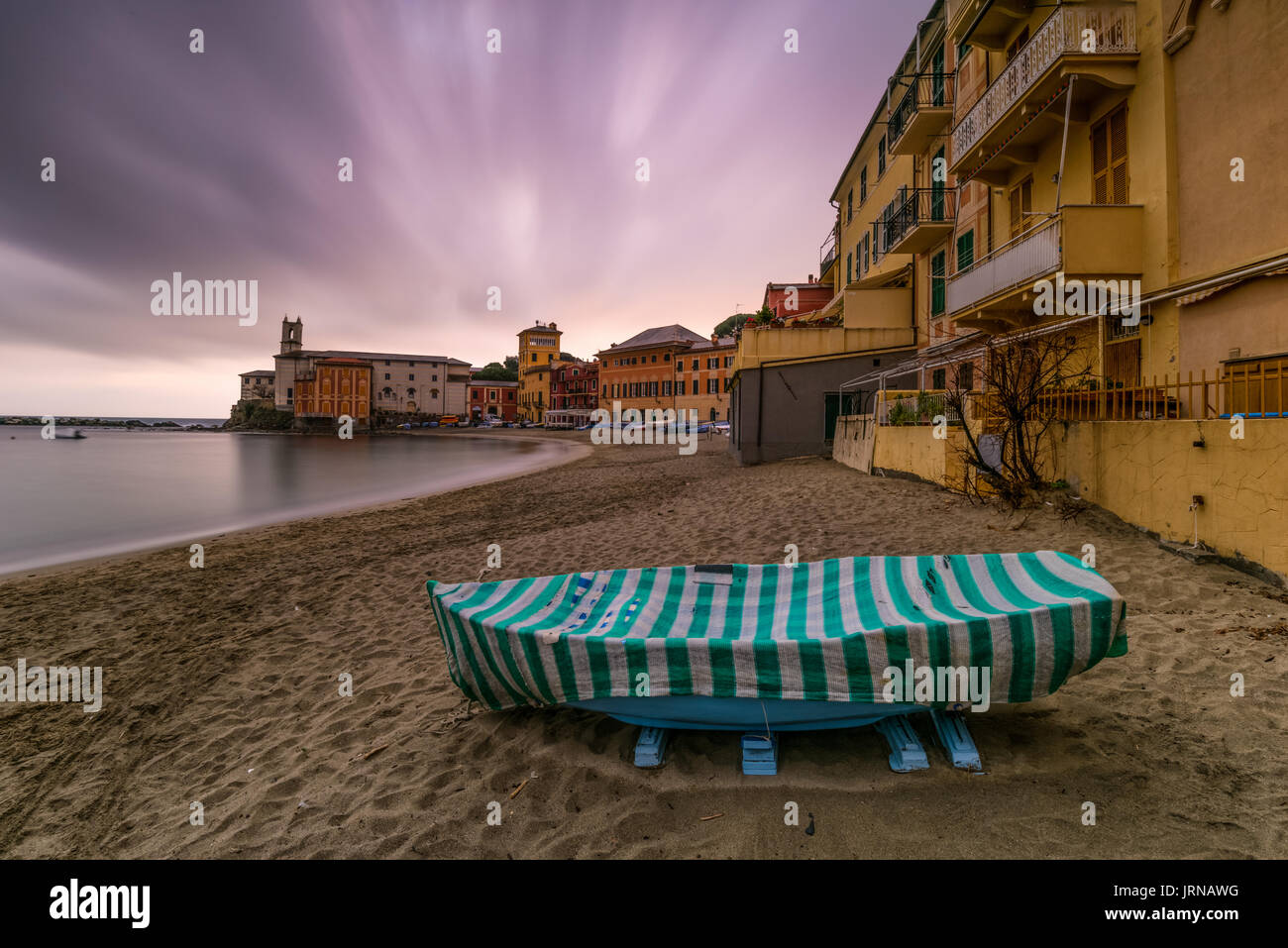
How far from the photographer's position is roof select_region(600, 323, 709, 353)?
220 ft

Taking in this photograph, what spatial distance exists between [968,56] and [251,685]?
71.7 ft

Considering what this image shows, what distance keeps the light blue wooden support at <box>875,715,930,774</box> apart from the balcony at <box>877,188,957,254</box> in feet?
60.2

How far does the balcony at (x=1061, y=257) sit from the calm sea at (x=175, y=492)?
20.0 m

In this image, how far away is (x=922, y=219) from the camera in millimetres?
18047

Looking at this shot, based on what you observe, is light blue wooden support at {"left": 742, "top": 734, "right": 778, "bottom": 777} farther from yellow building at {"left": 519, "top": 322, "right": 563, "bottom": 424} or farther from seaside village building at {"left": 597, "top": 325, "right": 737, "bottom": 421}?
yellow building at {"left": 519, "top": 322, "right": 563, "bottom": 424}

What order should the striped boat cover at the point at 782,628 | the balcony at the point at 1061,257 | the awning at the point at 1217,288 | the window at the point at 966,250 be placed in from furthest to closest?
the window at the point at 966,250, the balcony at the point at 1061,257, the awning at the point at 1217,288, the striped boat cover at the point at 782,628

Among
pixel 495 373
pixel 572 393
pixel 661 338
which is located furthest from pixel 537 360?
pixel 661 338

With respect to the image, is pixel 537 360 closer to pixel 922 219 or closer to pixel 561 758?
pixel 922 219

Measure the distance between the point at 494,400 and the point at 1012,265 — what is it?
106 m

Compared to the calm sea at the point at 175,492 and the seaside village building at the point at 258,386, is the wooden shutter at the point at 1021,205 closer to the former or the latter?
the calm sea at the point at 175,492

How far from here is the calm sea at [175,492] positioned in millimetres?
15789

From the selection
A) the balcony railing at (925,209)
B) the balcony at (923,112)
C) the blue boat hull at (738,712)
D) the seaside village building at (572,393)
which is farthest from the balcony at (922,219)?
the seaside village building at (572,393)
